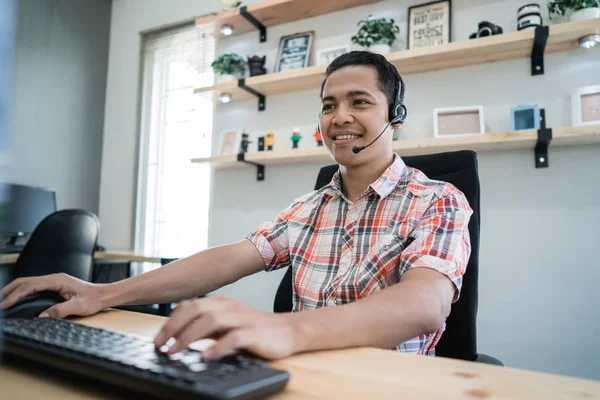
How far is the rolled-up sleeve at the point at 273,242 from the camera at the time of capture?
112 cm

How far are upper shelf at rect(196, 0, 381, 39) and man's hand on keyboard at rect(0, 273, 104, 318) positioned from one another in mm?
2025

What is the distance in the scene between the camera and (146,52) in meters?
3.40

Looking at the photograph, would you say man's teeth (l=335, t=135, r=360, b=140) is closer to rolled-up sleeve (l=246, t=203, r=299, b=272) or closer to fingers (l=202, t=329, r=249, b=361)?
rolled-up sleeve (l=246, t=203, r=299, b=272)

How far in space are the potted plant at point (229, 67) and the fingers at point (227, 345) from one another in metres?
2.26

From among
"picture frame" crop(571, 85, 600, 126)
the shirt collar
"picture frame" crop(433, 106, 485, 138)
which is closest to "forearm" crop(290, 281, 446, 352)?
the shirt collar

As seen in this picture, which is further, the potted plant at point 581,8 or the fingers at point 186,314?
the potted plant at point 581,8

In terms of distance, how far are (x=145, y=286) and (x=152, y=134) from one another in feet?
8.74

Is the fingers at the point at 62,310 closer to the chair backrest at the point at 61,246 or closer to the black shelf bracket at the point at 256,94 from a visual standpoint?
the chair backrest at the point at 61,246

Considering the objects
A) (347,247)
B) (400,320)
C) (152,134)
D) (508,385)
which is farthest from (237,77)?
(508,385)

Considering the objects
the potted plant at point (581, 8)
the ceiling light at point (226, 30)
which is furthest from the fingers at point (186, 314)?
the ceiling light at point (226, 30)

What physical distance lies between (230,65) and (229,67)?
1cm

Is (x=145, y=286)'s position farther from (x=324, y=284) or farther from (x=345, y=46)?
(x=345, y=46)

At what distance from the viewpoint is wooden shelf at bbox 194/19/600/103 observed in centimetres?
172

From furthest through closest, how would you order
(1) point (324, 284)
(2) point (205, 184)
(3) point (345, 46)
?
(2) point (205, 184)
(3) point (345, 46)
(1) point (324, 284)
